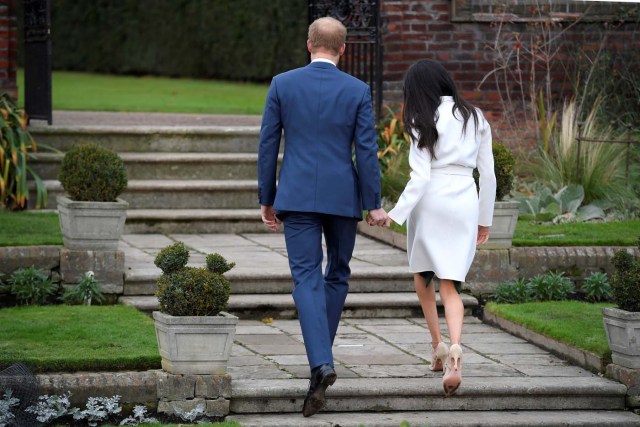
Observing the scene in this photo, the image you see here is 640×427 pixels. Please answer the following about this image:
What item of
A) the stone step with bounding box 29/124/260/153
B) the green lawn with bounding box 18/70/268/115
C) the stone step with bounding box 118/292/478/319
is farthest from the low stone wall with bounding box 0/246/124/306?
the green lawn with bounding box 18/70/268/115

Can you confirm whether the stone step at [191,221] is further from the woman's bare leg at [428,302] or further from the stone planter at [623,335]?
the stone planter at [623,335]

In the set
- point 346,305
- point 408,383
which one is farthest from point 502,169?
point 408,383

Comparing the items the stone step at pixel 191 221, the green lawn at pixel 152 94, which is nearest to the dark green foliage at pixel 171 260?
the stone step at pixel 191 221

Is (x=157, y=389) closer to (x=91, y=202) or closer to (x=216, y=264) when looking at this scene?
(x=216, y=264)

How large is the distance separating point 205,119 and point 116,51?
8708 millimetres

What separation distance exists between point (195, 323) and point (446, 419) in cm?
135

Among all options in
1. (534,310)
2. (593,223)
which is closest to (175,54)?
(593,223)

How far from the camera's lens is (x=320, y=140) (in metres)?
→ 6.02

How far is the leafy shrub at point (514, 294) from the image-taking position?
27.6 ft

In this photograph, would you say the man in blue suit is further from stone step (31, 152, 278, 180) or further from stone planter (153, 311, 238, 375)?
stone step (31, 152, 278, 180)

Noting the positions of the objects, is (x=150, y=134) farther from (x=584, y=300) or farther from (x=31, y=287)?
(x=584, y=300)

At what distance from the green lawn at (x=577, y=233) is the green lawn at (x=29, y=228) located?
272 centimetres

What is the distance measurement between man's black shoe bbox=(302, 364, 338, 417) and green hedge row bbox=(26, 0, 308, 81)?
13177 millimetres

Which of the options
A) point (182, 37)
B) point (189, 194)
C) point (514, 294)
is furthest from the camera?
point (182, 37)
